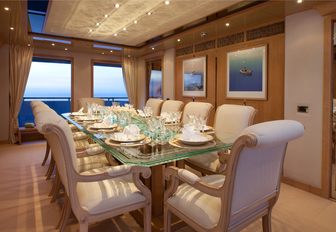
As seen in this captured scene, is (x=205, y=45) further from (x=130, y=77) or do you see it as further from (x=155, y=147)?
(x=155, y=147)

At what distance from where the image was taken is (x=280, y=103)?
10.9 feet

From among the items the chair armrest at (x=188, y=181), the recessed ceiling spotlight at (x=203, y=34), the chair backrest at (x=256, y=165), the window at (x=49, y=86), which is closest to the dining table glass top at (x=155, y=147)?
the chair armrest at (x=188, y=181)

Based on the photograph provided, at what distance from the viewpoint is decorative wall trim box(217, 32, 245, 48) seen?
3.86 metres

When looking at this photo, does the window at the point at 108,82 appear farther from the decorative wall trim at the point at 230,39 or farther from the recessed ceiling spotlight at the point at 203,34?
the decorative wall trim at the point at 230,39

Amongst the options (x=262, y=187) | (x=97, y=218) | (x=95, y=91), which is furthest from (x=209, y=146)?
(x=95, y=91)

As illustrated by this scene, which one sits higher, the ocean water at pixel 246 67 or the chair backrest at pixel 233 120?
the ocean water at pixel 246 67

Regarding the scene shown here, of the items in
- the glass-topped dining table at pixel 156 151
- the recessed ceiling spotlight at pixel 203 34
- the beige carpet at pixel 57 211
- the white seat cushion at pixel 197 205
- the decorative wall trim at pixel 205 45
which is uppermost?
the recessed ceiling spotlight at pixel 203 34

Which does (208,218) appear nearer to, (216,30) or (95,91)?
(216,30)

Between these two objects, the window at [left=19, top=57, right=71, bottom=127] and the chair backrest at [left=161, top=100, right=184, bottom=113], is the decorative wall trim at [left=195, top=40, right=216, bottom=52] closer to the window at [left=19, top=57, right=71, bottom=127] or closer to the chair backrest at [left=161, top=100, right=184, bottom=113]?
the chair backrest at [left=161, top=100, right=184, bottom=113]

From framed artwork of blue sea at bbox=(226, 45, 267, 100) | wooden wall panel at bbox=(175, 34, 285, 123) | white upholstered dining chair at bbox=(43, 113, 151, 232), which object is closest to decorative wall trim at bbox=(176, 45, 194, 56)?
wooden wall panel at bbox=(175, 34, 285, 123)

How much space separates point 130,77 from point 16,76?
298 centimetres

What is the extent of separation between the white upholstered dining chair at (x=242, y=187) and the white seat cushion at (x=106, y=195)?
0.26m

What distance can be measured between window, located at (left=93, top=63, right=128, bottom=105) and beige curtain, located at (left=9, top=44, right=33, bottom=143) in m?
1.73

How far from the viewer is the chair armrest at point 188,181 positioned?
51.5 inches
